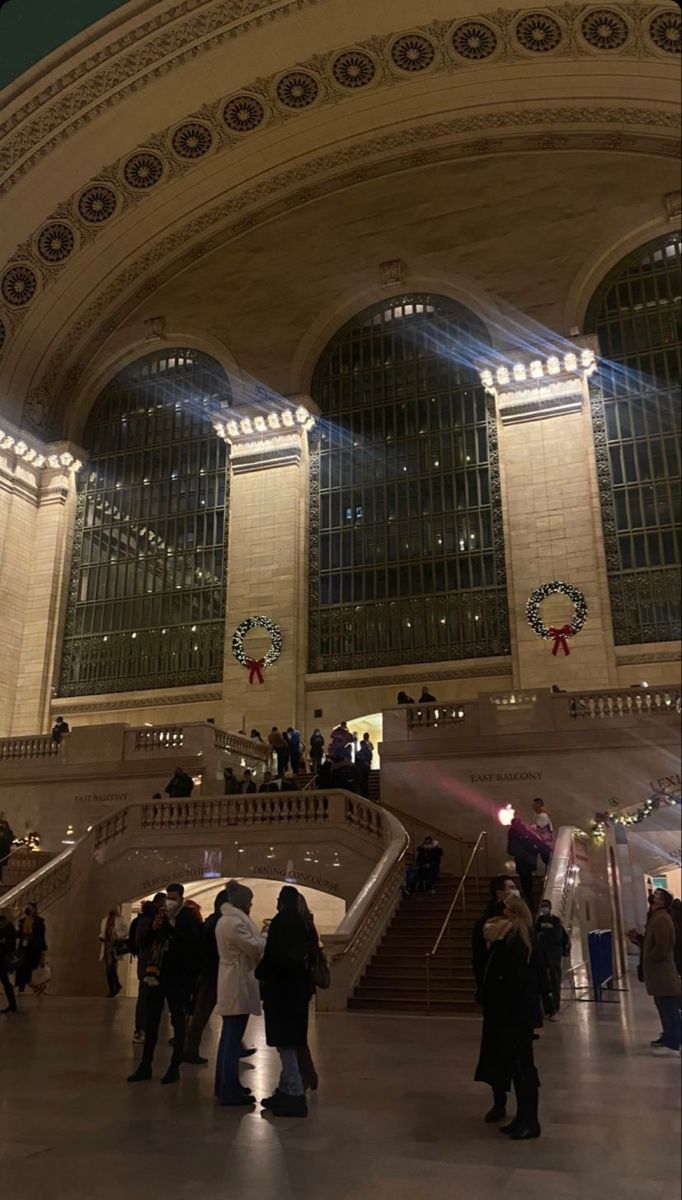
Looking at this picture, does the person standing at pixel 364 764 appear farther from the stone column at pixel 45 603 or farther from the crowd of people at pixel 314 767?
the stone column at pixel 45 603

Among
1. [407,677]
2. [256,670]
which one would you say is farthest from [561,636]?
[256,670]

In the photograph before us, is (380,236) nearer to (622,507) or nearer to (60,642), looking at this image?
(622,507)

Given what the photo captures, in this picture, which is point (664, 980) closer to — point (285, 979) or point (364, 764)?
point (285, 979)

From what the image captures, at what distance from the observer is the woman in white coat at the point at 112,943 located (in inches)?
481

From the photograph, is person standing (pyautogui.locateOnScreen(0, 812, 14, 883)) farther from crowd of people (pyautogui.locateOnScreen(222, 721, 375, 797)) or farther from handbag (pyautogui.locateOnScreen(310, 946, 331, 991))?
handbag (pyautogui.locateOnScreen(310, 946, 331, 991))

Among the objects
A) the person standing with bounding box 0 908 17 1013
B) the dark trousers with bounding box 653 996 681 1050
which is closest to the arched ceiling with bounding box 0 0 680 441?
the person standing with bounding box 0 908 17 1013

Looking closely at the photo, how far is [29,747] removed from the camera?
60.1 ft

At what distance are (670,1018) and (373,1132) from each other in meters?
1.97

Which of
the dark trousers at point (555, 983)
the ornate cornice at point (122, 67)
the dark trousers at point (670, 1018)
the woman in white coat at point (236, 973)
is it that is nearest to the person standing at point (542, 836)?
the dark trousers at point (555, 983)

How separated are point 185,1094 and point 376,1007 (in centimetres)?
507

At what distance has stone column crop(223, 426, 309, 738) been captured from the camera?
21234mm

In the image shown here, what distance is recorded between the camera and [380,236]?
23922 mm

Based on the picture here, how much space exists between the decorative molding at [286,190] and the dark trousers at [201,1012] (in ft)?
68.7

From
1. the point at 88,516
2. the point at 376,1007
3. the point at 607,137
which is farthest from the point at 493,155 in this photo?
the point at 376,1007
